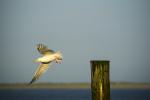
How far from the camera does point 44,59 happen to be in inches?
187

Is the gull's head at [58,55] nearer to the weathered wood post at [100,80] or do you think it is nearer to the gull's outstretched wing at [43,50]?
the gull's outstretched wing at [43,50]

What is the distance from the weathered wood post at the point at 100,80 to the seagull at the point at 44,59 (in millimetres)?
1042

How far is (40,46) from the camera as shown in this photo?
519 cm

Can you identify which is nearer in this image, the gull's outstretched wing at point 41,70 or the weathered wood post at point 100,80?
the weathered wood post at point 100,80

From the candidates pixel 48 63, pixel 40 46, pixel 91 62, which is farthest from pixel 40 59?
pixel 91 62

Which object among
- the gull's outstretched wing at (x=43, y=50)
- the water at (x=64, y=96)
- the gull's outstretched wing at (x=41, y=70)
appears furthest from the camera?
the water at (x=64, y=96)

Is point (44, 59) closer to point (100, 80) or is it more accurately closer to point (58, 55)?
point (58, 55)

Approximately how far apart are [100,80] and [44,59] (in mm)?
1344

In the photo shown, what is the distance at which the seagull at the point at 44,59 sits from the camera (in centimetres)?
464

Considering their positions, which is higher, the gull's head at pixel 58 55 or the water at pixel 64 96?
the gull's head at pixel 58 55

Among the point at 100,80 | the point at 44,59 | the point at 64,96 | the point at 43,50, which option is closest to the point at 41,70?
the point at 44,59

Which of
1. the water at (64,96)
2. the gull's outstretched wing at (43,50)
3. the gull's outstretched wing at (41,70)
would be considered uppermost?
the gull's outstretched wing at (43,50)

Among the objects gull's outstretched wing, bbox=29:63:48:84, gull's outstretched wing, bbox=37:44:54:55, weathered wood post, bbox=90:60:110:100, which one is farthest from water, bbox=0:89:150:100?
weathered wood post, bbox=90:60:110:100

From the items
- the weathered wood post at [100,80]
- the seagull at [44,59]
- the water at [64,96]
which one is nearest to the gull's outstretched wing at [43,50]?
the seagull at [44,59]
